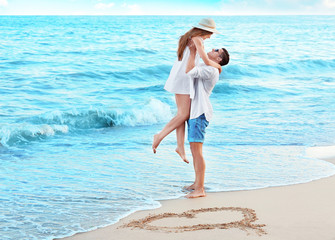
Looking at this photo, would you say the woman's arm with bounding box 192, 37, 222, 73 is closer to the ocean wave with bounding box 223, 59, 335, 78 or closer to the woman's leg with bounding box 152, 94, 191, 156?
the woman's leg with bounding box 152, 94, 191, 156

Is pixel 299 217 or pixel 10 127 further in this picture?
pixel 10 127

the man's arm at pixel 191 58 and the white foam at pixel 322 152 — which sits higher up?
the man's arm at pixel 191 58

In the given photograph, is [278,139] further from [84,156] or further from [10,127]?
[10,127]

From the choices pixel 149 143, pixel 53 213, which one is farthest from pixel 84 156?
pixel 53 213

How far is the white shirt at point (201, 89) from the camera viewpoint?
4.64 meters

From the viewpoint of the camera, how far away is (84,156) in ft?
22.4

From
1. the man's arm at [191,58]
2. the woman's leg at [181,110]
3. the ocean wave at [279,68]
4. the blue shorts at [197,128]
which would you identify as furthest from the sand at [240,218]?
the ocean wave at [279,68]

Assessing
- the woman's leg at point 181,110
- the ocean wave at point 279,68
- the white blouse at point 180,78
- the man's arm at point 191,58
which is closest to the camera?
the man's arm at point 191,58

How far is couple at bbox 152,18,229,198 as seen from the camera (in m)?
4.63

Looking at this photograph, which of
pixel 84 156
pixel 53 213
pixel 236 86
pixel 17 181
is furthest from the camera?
pixel 236 86

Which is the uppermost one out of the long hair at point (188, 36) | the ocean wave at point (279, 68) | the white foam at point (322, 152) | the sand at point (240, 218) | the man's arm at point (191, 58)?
the long hair at point (188, 36)

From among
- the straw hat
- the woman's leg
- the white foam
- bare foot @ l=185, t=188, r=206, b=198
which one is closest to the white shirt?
the woman's leg

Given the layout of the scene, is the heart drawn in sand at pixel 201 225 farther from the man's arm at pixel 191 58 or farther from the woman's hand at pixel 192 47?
the woman's hand at pixel 192 47

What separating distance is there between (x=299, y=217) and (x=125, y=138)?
4.62 meters
